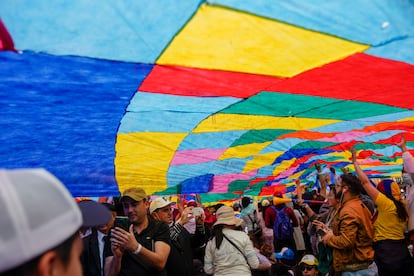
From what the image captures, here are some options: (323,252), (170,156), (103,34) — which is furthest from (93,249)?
(323,252)

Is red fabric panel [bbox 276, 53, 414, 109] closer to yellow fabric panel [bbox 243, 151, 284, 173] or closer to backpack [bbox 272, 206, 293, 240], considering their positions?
yellow fabric panel [bbox 243, 151, 284, 173]

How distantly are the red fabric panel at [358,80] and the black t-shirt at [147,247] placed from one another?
1343 millimetres

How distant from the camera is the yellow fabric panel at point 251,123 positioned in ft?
11.1

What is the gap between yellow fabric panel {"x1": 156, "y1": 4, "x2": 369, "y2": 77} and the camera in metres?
1.97

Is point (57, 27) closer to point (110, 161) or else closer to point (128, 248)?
point (128, 248)

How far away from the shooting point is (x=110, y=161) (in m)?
3.89

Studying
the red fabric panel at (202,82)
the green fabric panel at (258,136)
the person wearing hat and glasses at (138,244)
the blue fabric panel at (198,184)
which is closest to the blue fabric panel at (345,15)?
the red fabric panel at (202,82)

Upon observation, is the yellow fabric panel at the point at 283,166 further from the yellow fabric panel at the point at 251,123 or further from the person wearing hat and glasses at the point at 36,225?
the person wearing hat and glasses at the point at 36,225

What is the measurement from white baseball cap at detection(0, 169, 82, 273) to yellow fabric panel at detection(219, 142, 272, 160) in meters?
3.53

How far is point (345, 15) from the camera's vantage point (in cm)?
201

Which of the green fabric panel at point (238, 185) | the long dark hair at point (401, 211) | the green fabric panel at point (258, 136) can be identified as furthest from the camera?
the green fabric panel at point (238, 185)

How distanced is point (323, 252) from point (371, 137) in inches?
68.5

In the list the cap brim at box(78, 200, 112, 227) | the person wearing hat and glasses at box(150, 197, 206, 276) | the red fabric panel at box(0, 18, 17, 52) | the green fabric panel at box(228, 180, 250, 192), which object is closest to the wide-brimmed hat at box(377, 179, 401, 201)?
the person wearing hat and glasses at box(150, 197, 206, 276)

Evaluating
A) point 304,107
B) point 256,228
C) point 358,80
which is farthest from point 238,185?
point 358,80
